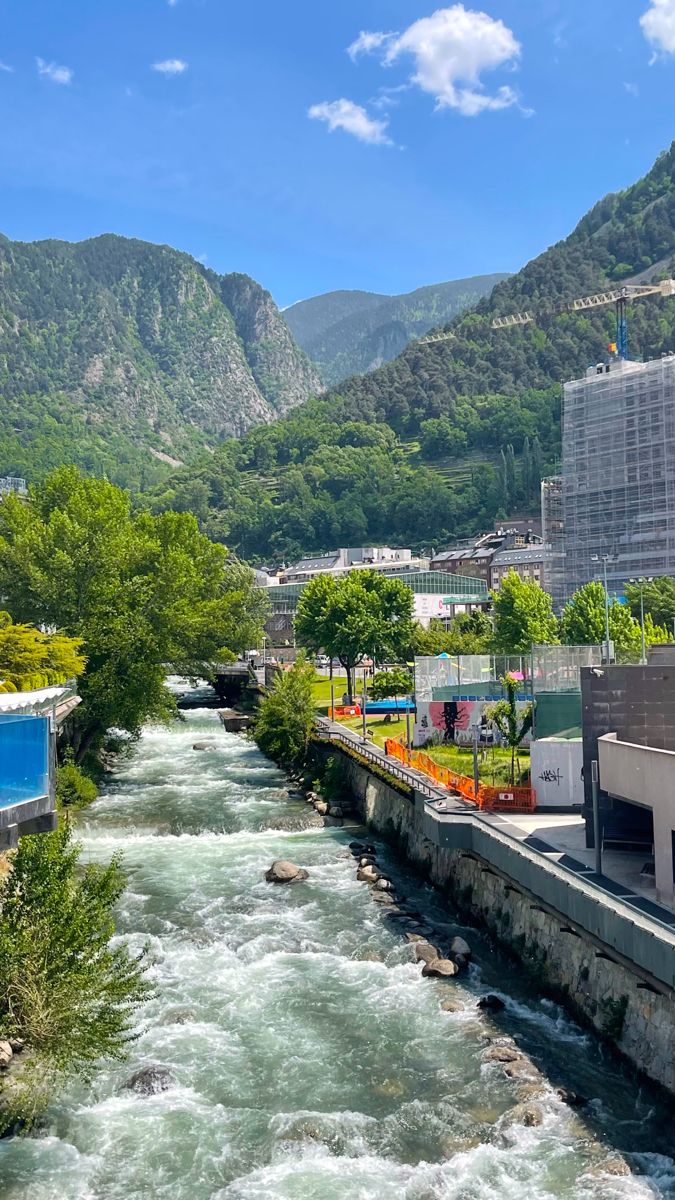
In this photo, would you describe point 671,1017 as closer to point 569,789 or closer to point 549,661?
point 569,789

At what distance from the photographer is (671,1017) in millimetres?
20812

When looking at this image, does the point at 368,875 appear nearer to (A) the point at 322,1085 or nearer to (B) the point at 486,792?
(B) the point at 486,792

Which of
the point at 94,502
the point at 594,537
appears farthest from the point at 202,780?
the point at 594,537

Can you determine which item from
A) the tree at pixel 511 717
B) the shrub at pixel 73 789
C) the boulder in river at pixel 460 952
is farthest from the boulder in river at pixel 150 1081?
the shrub at pixel 73 789

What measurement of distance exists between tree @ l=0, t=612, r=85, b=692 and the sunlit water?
559 inches

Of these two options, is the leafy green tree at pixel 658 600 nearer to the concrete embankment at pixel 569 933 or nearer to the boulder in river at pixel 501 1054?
the concrete embankment at pixel 569 933

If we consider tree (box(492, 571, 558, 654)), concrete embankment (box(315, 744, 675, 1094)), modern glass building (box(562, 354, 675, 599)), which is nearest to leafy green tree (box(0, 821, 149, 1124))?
concrete embankment (box(315, 744, 675, 1094))

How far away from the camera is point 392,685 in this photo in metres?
76.9

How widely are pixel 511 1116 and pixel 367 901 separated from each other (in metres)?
14.6

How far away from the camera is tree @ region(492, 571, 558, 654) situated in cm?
8250

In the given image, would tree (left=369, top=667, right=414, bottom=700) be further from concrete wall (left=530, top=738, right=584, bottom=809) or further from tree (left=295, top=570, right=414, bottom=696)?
concrete wall (left=530, top=738, right=584, bottom=809)

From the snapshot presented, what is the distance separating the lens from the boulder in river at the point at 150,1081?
21922mm

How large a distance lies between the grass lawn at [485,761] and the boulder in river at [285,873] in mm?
8684

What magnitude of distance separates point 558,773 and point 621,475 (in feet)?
332
